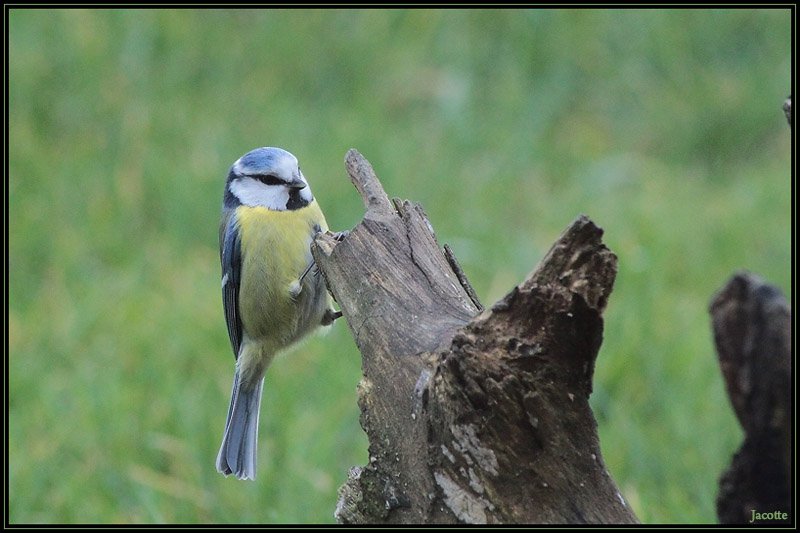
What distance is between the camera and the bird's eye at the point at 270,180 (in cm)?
369

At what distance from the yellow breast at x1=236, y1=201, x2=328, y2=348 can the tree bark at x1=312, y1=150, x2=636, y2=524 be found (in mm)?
1182

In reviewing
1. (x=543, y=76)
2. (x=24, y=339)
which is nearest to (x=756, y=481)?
(x=24, y=339)

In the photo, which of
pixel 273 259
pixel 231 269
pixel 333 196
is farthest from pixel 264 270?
pixel 333 196

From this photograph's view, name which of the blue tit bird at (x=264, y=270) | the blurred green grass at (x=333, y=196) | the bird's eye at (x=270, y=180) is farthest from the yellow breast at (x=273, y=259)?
the blurred green grass at (x=333, y=196)

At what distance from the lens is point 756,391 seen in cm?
337

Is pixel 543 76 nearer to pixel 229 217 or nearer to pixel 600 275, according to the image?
pixel 229 217

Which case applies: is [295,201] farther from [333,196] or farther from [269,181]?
[333,196]

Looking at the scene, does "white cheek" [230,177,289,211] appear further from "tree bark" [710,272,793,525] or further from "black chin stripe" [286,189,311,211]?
"tree bark" [710,272,793,525]

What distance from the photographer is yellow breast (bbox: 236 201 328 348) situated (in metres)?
3.72

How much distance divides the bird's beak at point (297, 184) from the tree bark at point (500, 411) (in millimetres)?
1207

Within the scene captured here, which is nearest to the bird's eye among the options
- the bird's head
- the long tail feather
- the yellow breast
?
the bird's head

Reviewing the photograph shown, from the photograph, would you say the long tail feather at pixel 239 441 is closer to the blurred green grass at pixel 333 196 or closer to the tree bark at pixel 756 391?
the blurred green grass at pixel 333 196

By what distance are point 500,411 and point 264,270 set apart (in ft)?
5.46

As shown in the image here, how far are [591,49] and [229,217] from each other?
5.08 m
